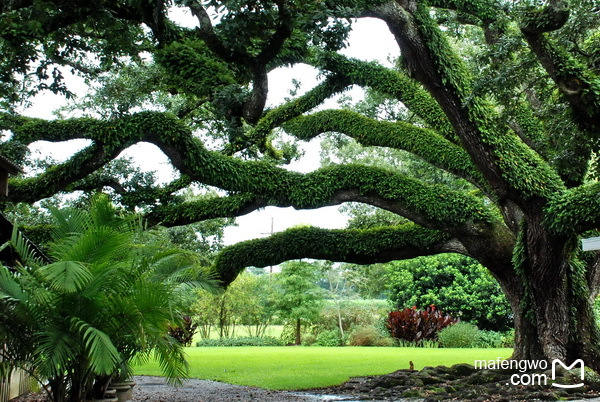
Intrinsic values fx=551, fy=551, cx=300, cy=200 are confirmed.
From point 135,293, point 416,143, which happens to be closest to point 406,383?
point 416,143

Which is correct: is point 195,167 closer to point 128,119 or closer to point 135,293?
point 128,119

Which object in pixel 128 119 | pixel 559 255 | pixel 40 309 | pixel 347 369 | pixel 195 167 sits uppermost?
pixel 128 119

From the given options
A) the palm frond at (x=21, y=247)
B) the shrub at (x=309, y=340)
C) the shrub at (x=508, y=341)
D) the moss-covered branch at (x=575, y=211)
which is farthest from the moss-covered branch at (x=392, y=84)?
the shrub at (x=309, y=340)

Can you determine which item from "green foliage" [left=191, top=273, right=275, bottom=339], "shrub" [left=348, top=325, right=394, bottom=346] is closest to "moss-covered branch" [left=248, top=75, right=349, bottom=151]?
"shrub" [left=348, top=325, right=394, bottom=346]

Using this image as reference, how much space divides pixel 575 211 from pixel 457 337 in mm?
10603

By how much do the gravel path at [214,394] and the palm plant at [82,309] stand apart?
93.5 inches

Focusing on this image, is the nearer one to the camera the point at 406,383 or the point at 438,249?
the point at 406,383

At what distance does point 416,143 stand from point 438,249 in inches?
89.5

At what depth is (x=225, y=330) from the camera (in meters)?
25.2

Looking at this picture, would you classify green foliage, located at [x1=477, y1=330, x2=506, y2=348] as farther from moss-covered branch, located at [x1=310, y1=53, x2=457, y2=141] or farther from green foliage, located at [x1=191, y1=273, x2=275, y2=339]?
moss-covered branch, located at [x1=310, y1=53, x2=457, y2=141]

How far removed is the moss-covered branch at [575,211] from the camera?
321 inches

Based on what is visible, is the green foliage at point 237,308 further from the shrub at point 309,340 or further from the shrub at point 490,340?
the shrub at point 490,340

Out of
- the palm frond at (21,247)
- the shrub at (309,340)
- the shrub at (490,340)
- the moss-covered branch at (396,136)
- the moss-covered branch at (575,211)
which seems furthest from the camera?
the shrub at (309,340)

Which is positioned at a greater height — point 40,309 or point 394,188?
point 394,188
